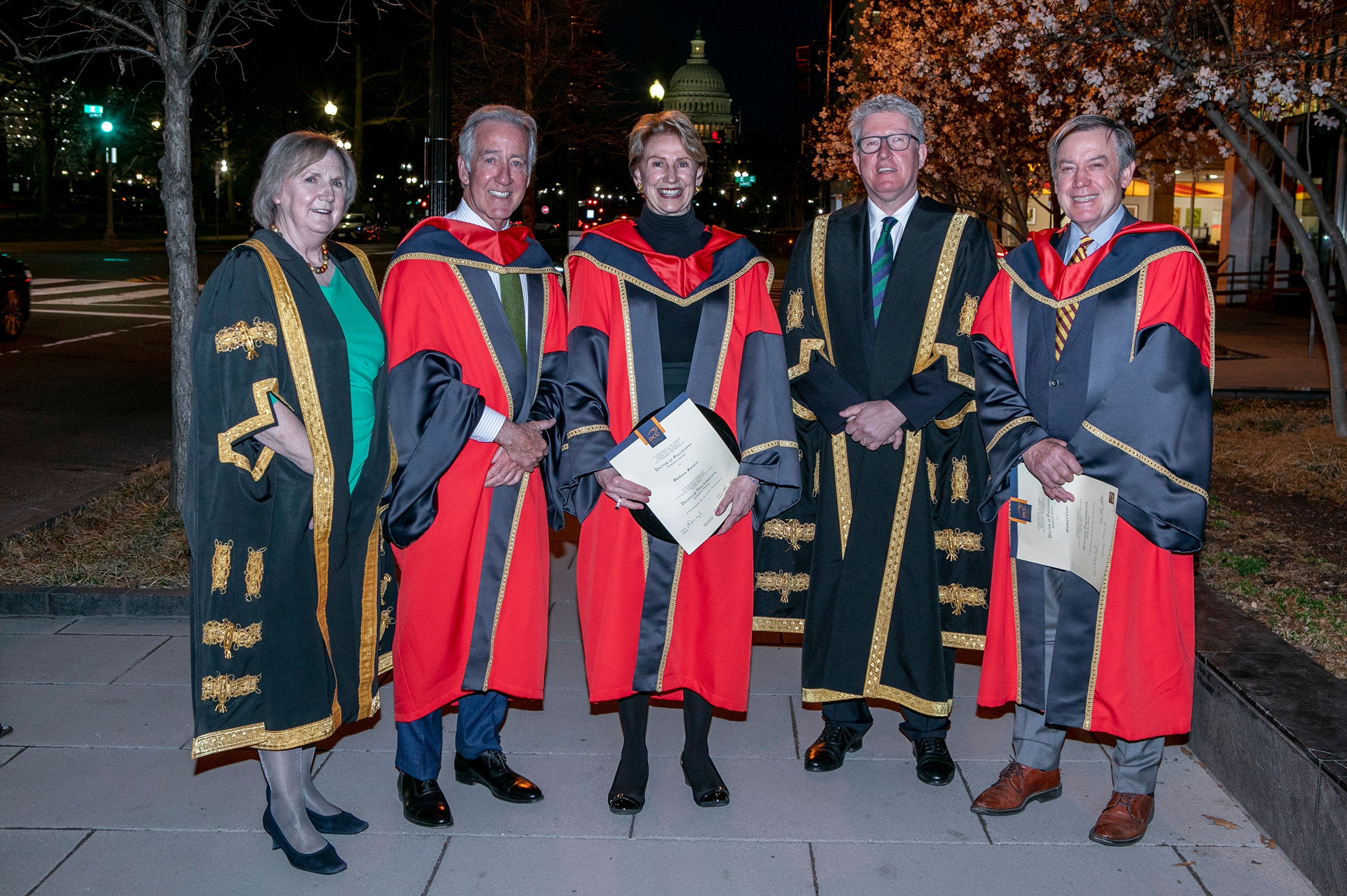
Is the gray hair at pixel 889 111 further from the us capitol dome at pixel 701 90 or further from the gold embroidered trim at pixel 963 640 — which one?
the us capitol dome at pixel 701 90

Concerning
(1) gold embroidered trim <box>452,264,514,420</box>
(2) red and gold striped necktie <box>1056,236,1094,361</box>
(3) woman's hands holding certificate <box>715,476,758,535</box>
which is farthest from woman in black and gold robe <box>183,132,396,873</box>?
(2) red and gold striped necktie <box>1056,236,1094,361</box>

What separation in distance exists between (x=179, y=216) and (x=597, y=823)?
4.84 metres

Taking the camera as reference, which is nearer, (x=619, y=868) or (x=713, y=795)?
(x=619, y=868)

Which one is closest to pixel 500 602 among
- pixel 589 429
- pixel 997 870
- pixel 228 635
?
pixel 589 429

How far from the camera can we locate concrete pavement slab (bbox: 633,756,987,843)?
394 centimetres

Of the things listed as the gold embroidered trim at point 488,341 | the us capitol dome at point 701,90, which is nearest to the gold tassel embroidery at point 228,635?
the gold embroidered trim at point 488,341

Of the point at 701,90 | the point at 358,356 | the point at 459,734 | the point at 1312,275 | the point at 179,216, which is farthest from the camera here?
the point at 701,90

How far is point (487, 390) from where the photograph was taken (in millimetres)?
4023

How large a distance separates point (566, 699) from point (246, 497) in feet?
6.72

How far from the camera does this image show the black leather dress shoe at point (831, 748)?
14.5ft

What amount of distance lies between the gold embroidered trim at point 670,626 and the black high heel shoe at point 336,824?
1.08 m

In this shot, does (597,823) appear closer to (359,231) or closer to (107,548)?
(107,548)

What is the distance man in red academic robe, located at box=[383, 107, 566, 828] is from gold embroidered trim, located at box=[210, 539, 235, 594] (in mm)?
576

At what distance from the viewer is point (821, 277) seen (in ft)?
14.5
